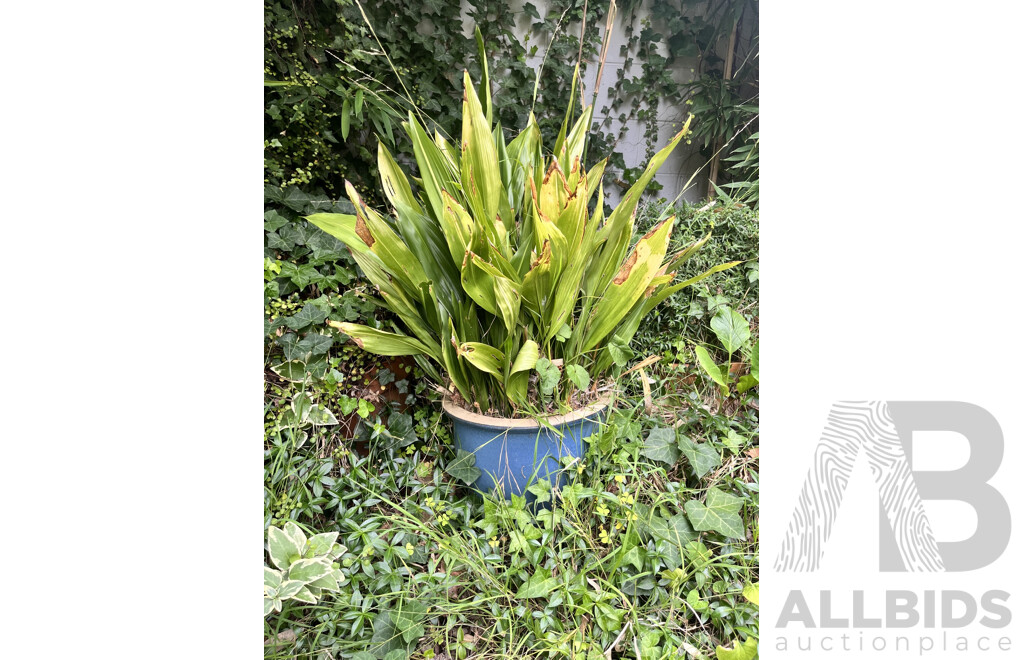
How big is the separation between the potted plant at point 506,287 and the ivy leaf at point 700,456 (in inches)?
7.6

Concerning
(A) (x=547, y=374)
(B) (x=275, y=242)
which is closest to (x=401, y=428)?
(A) (x=547, y=374)

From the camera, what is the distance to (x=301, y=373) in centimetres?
117

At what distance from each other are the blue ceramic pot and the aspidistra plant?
0.05 meters

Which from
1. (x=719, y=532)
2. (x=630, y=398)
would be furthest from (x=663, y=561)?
(x=630, y=398)

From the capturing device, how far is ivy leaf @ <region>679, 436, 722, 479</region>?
3.21 ft

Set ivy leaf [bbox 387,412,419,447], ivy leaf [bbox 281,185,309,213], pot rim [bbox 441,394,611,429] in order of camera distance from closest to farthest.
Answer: pot rim [bbox 441,394,611,429] < ivy leaf [bbox 387,412,419,447] < ivy leaf [bbox 281,185,309,213]

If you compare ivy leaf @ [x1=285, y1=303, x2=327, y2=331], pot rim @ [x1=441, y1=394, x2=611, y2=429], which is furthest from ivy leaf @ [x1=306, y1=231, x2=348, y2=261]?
pot rim @ [x1=441, y1=394, x2=611, y2=429]

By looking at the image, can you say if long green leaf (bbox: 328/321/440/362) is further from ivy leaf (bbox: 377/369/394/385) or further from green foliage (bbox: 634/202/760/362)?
green foliage (bbox: 634/202/760/362)

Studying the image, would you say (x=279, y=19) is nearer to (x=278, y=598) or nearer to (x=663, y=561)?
(x=278, y=598)

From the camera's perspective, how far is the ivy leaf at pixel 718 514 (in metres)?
0.88

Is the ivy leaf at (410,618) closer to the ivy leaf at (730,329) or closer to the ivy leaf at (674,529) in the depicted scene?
the ivy leaf at (674,529)

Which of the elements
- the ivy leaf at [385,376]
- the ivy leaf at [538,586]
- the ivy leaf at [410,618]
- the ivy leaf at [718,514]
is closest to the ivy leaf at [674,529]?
the ivy leaf at [718,514]

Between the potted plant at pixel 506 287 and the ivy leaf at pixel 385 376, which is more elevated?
the potted plant at pixel 506 287

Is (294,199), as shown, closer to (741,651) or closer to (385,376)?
(385,376)
